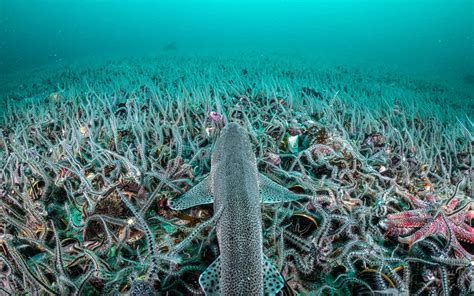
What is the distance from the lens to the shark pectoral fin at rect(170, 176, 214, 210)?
9.06ft

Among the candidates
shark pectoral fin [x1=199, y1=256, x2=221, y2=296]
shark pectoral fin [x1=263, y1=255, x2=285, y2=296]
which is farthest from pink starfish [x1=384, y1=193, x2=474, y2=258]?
shark pectoral fin [x1=199, y1=256, x2=221, y2=296]

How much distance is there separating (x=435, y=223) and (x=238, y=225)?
1895 millimetres

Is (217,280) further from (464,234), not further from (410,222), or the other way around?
(464,234)

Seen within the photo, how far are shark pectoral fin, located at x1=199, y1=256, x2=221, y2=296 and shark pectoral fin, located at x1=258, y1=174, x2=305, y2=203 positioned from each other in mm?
914

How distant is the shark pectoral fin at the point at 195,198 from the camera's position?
2.76m

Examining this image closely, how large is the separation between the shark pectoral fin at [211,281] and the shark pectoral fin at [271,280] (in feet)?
1.13

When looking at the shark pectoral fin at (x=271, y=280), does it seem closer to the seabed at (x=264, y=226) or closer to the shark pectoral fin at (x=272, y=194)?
the seabed at (x=264, y=226)

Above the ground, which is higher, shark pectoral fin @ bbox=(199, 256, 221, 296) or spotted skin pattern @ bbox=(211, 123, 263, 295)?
spotted skin pattern @ bbox=(211, 123, 263, 295)

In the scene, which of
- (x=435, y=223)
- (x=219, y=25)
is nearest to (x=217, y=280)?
(x=435, y=223)

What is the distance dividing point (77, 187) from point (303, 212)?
103 inches

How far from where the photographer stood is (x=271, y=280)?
6.91 ft

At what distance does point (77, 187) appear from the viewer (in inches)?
133

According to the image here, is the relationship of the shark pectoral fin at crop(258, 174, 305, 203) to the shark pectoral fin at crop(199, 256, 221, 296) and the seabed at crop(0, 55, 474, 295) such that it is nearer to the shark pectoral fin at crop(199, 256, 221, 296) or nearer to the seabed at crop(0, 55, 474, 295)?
the seabed at crop(0, 55, 474, 295)

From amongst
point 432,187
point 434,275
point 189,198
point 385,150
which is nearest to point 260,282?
point 189,198
